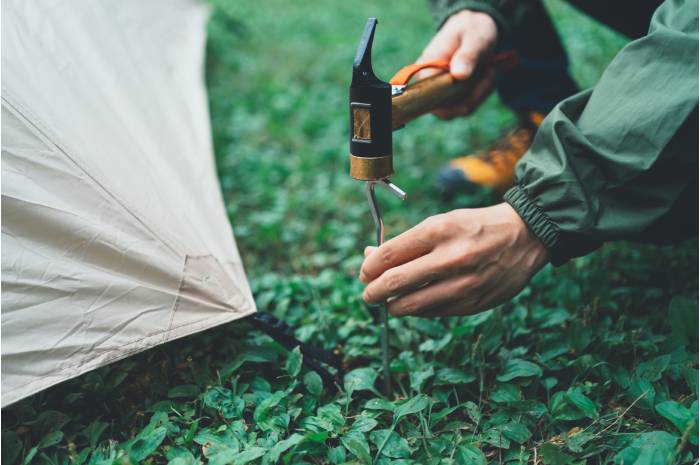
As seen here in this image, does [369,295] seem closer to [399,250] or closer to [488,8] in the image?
[399,250]

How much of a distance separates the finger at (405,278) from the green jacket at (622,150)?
213 millimetres

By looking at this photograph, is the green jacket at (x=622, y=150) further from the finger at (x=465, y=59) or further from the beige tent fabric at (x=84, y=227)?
the beige tent fabric at (x=84, y=227)

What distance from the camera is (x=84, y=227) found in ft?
3.82

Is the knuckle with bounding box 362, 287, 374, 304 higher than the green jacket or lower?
lower

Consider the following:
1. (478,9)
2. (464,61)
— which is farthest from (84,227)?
(478,9)

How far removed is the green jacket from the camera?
1.07 meters

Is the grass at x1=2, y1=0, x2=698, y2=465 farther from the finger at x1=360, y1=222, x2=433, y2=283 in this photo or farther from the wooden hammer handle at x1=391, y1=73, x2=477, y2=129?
the wooden hammer handle at x1=391, y1=73, x2=477, y2=129

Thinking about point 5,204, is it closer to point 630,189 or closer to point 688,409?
point 630,189

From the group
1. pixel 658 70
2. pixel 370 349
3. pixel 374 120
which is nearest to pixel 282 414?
pixel 370 349

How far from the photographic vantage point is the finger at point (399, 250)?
3.63 ft

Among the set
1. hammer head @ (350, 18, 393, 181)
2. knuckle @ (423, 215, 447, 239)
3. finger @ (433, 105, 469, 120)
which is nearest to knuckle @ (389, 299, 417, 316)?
knuckle @ (423, 215, 447, 239)

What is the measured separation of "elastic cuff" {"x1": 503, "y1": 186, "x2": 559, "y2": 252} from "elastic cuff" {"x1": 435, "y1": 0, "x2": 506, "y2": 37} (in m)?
0.81

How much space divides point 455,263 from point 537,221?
0.19 meters

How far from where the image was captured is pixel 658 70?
43.0 inches
